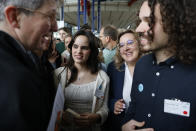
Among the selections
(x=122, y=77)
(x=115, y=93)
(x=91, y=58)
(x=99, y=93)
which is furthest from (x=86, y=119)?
(x=91, y=58)

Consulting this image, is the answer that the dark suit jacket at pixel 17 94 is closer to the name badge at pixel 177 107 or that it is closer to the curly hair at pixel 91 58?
the name badge at pixel 177 107

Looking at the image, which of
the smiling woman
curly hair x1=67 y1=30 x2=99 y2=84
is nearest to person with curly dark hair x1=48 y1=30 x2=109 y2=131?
curly hair x1=67 y1=30 x2=99 y2=84

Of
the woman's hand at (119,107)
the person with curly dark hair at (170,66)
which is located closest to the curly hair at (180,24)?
the person with curly dark hair at (170,66)

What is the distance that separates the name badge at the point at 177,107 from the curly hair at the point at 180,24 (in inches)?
9.2

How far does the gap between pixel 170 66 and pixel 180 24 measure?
25 cm

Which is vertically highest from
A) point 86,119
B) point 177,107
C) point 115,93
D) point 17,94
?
point 17,94

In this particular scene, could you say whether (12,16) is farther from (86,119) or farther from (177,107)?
(86,119)

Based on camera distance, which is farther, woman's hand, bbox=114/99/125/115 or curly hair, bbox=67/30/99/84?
curly hair, bbox=67/30/99/84

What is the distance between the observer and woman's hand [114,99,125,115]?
1700 millimetres

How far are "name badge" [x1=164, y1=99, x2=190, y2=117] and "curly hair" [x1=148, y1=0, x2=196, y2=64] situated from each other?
23cm

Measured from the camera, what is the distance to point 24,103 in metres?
0.59

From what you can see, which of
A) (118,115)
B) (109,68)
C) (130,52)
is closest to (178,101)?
(118,115)

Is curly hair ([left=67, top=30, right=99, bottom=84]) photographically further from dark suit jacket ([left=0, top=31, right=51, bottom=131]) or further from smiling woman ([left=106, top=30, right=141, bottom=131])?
dark suit jacket ([left=0, top=31, right=51, bottom=131])

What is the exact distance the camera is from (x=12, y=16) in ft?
2.65
